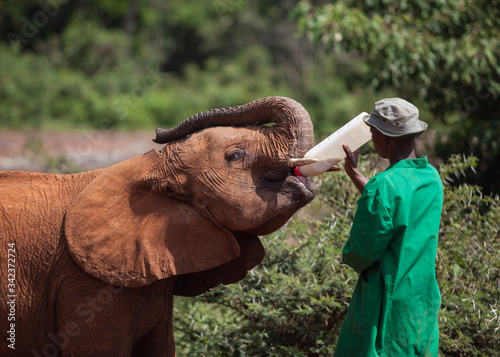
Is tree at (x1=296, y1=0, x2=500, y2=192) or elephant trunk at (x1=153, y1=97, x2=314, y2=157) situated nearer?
elephant trunk at (x1=153, y1=97, x2=314, y2=157)

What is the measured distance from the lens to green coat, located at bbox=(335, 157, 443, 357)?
2.81 meters

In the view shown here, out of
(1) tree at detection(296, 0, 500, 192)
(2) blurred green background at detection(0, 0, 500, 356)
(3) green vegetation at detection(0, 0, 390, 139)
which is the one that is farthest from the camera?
(3) green vegetation at detection(0, 0, 390, 139)

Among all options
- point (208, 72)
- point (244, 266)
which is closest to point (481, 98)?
point (244, 266)

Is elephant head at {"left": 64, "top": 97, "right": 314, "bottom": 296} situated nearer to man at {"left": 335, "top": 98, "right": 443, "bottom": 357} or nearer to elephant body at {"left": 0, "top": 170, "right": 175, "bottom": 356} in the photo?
elephant body at {"left": 0, "top": 170, "right": 175, "bottom": 356}

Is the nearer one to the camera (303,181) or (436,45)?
(303,181)

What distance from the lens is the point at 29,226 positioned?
3.37m

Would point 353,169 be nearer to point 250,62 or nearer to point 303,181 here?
point 303,181

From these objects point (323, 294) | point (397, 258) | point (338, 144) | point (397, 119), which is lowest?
point (323, 294)

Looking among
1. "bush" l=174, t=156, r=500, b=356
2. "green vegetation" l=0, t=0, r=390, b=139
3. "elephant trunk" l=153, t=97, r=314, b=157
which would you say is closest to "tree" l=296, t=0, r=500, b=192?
"bush" l=174, t=156, r=500, b=356

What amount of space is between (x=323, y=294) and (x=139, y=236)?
5.40 feet

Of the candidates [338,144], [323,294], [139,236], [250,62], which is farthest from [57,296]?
[250,62]

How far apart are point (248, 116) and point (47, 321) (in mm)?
1491

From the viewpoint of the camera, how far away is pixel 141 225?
3305mm

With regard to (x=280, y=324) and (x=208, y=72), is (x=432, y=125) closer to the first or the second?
(x=280, y=324)
